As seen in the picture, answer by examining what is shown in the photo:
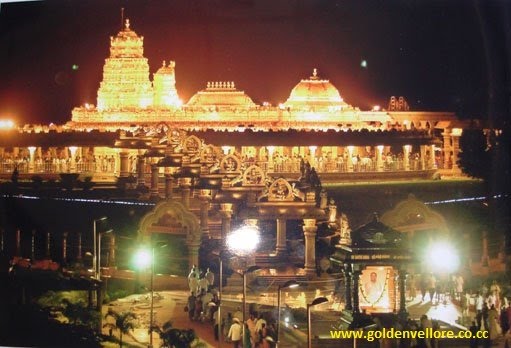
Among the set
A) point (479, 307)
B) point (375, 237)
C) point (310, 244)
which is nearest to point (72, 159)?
point (310, 244)

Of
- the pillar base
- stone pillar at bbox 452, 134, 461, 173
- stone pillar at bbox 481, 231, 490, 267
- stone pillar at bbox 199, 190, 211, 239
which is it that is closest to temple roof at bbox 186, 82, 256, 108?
stone pillar at bbox 452, 134, 461, 173

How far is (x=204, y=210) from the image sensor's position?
37.2 feet

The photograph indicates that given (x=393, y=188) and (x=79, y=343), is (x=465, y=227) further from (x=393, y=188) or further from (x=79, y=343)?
(x=79, y=343)

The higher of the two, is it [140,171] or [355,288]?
[140,171]

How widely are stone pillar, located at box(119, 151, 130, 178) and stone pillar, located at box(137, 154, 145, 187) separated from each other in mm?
102

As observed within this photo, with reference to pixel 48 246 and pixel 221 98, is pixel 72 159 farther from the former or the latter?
pixel 48 246

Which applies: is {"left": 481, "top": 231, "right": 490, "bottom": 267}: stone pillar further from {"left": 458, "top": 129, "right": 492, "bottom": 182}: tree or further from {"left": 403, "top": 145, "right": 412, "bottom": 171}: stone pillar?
{"left": 403, "top": 145, "right": 412, "bottom": 171}: stone pillar

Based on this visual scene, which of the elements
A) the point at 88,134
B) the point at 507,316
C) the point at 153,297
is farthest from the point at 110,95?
the point at 507,316

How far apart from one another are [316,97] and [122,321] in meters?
7.48

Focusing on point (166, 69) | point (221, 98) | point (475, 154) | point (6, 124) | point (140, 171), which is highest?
point (166, 69)

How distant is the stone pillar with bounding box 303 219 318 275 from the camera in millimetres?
10422

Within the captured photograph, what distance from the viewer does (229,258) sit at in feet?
34.2

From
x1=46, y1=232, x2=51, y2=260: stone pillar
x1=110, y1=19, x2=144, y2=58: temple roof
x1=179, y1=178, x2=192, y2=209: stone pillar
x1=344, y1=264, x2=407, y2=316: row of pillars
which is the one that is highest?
x1=110, y1=19, x2=144, y2=58: temple roof

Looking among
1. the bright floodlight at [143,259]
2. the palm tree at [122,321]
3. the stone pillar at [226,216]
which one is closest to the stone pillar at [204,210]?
the stone pillar at [226,216]
